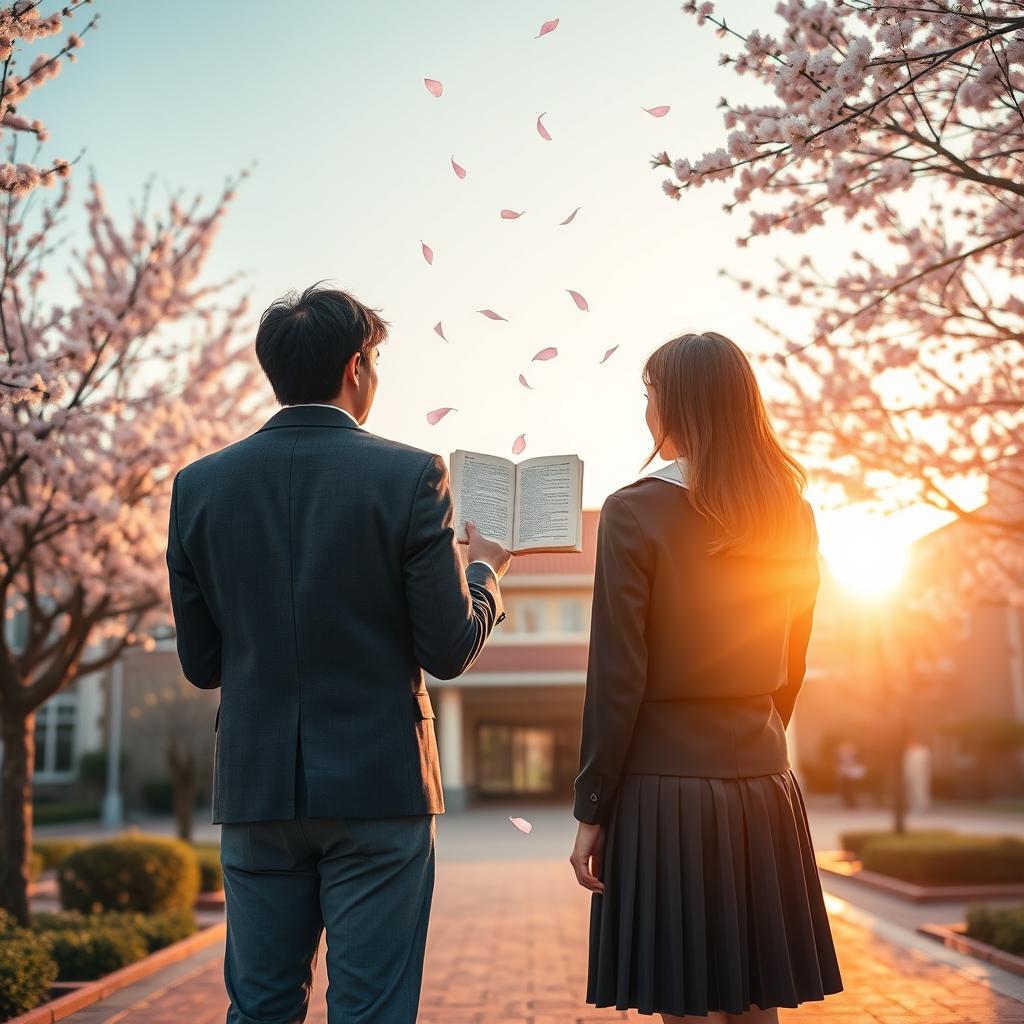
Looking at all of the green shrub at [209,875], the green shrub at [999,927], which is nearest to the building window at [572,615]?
the green shrub at [209,875]

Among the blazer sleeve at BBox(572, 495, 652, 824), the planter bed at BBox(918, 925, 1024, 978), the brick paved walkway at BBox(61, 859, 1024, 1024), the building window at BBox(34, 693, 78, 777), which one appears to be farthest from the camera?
the building window at BBox(34, 693, 78, 777)

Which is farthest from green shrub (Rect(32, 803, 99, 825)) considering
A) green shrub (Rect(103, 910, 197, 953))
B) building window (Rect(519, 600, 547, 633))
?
green shrub (Rect(103, 910, 197, 953))

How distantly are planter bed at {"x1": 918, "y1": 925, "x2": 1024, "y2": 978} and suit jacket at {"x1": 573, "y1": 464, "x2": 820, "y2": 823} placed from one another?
461 centimetres

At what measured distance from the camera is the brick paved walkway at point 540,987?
525 cm

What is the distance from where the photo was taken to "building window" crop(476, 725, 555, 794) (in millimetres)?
33438

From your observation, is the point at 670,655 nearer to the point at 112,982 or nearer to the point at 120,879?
the point at 112,982

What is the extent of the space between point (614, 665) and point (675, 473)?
1.60 feet

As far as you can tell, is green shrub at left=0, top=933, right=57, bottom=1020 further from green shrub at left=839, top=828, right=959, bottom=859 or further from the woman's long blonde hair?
green shrub at left=839, top=828, right=959, bottom=859

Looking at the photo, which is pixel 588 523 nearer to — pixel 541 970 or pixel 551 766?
pixel 551 766

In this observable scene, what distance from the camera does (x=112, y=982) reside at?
6449mm

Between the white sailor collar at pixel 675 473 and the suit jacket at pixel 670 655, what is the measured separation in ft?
0.05

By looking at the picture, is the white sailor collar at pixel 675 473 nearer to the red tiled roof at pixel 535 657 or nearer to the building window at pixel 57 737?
the red tiled roof at pixel 535 657

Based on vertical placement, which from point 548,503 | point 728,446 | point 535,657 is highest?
point 728,446

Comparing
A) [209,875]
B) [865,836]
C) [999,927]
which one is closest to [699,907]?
[999,927]
